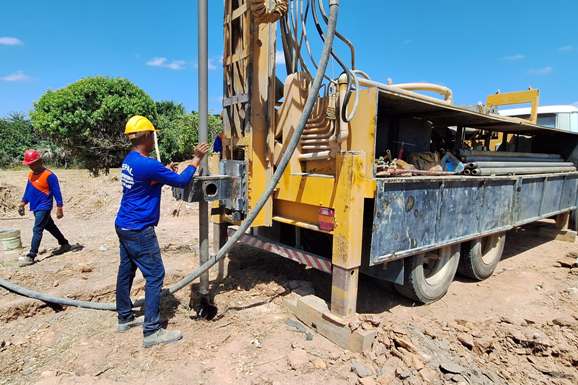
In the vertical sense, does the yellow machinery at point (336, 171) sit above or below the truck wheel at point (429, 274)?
above

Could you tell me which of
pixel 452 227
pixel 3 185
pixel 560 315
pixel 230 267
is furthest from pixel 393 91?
pixel 3 185

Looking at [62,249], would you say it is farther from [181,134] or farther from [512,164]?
[181,134]

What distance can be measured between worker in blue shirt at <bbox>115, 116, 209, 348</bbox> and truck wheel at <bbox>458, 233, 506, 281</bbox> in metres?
3.40

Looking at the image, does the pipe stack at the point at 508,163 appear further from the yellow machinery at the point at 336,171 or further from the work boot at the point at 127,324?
the work boot at the point at 127,324

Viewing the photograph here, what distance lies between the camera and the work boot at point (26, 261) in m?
5.00

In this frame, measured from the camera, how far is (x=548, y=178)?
5484 millimetres

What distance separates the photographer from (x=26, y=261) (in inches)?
198

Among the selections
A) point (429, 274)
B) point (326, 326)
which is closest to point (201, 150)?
point (326, 326)

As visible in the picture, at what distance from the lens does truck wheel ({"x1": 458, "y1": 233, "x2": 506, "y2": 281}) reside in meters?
4.35

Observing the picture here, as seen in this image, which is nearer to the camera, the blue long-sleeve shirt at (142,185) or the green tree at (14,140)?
the blue long-sleeve shirt at (142,185)

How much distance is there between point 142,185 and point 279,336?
1686mm

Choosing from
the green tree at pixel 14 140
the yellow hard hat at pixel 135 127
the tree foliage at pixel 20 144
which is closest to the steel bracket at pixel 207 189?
the yellow hard hat at pixel 135 127

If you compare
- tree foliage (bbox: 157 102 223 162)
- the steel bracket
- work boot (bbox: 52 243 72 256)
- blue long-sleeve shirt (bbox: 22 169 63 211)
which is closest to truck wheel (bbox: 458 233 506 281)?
the steel bracket

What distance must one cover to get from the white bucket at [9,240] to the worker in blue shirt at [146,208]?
160 inches
